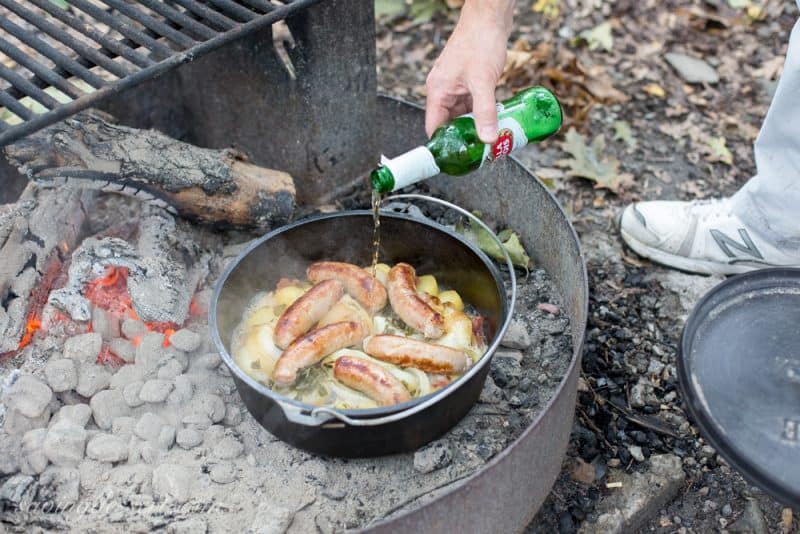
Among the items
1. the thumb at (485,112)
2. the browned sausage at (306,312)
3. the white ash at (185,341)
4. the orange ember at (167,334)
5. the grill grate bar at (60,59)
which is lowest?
the orange ember at (167,334)

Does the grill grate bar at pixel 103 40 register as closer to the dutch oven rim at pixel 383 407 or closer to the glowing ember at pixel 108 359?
the dutch oven rim at pixel 383 407

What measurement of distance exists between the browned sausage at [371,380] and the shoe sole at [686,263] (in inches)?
67.1

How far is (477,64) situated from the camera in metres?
2.28

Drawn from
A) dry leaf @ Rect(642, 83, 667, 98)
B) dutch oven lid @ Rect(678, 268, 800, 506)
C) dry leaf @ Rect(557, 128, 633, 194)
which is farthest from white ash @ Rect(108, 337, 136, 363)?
dry leaf @ Rect(642, 83, 667, 98)

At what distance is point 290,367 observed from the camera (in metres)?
2.24

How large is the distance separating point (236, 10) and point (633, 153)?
8.23ft

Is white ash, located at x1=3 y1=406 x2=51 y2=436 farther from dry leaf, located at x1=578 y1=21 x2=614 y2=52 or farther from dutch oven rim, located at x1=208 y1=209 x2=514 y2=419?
dry leaf, located at x1=578 y1=21 x2=614 y2=52

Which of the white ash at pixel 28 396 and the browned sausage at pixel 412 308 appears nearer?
the white ash at pixel 28 396

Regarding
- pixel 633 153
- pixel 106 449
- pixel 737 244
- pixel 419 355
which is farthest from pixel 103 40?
pixel 633 153

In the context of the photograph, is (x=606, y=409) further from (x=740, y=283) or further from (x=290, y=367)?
(x=290, y=367)

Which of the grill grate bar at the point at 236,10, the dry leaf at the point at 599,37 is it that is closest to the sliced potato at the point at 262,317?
the grill grate bar at the point at 236,10

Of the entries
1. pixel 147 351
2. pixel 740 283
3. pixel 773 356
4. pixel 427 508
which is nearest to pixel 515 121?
pixel 740 283

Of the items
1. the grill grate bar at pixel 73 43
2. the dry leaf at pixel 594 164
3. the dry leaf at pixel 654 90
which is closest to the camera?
the grill grate bar at pixel 73 43

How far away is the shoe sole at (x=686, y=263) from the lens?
3.33m
